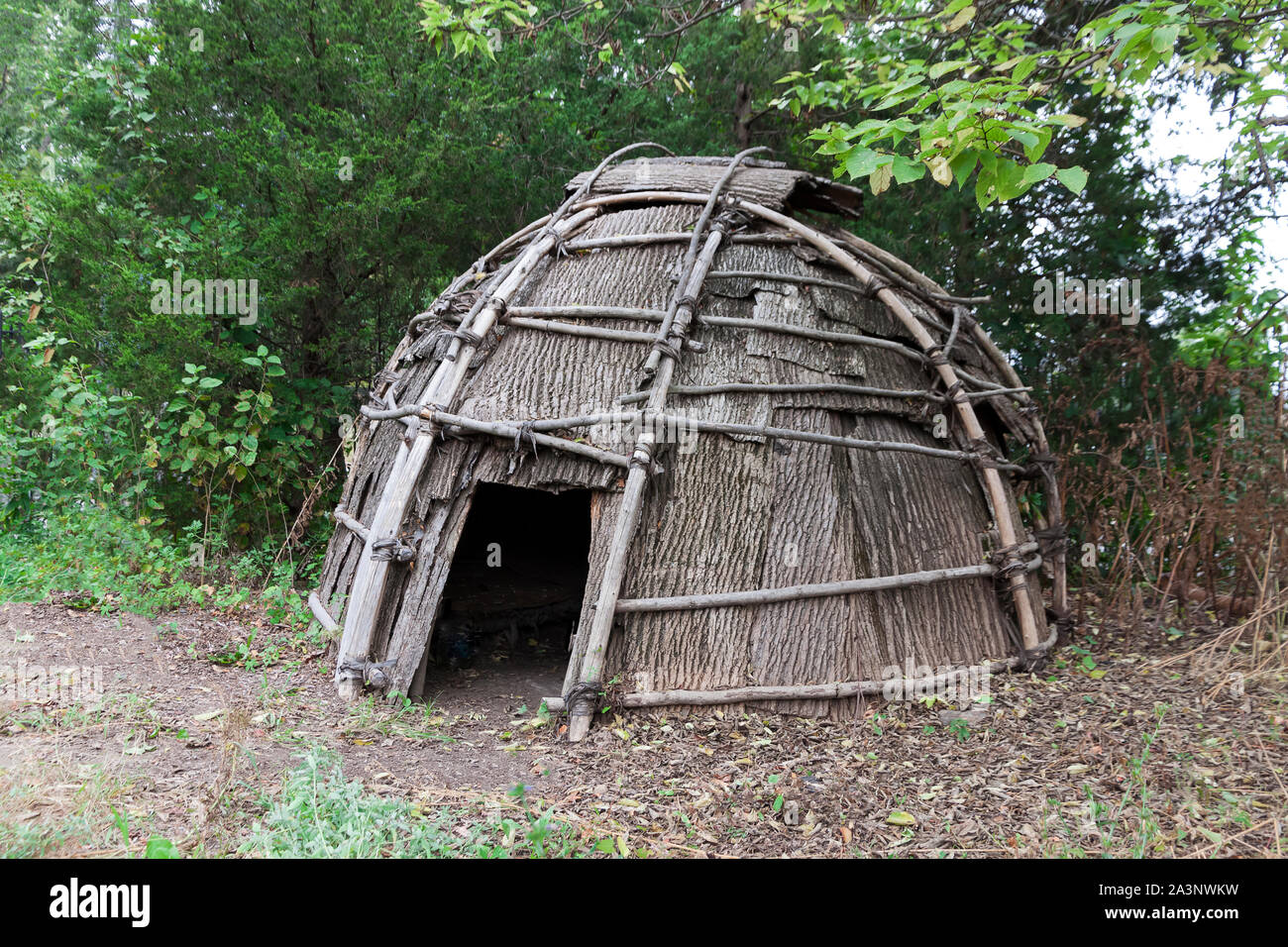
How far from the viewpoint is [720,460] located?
4.94 meters

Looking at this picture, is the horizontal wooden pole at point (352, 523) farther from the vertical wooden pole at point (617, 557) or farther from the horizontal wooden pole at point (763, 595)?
the horizontal wooden pole at point (763, 595)

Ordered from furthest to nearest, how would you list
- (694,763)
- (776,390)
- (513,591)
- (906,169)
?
(513,591) → (776,390) → (694,763) → (906,169)

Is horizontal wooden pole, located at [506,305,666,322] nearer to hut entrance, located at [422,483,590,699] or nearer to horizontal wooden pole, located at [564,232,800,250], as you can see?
horizontal wooden pole, located at [564,232,800,250]

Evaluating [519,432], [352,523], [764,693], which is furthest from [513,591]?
[764,693]

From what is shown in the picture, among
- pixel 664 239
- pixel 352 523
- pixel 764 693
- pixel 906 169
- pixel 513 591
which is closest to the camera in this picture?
pixel 906 169

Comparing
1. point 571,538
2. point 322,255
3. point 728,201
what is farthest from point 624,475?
point 322,255

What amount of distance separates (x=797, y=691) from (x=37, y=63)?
17553mm

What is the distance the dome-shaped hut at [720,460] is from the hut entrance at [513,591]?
0.27 metres

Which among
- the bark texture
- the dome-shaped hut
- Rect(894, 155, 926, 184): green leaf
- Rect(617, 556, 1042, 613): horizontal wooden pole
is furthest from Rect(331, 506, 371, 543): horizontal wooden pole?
Rect(894, 155, 926, 184): green leaf

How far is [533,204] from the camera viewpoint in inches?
334

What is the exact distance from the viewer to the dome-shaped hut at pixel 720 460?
4676 millimetres

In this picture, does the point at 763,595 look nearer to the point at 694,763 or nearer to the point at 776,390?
the point at 694,763

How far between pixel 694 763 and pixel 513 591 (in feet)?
10.5

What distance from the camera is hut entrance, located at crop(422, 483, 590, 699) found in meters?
6.09
